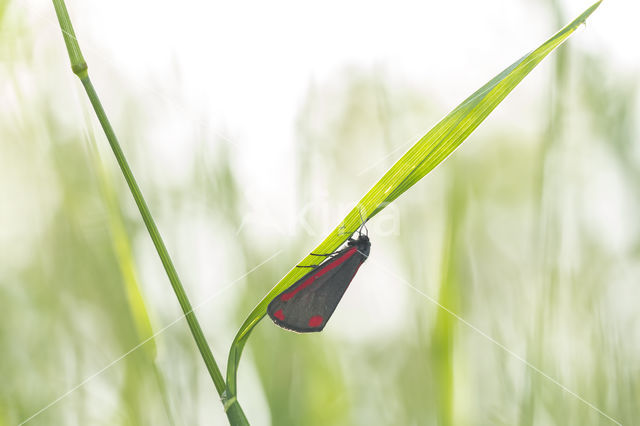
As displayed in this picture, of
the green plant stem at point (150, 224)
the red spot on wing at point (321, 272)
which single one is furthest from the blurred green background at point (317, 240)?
the green plant stem at point (150, 224)

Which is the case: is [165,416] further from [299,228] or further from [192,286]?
[299,228]

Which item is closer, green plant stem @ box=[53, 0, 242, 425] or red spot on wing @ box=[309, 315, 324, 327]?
green plant stem @ box=[53, 0, 242, 425]

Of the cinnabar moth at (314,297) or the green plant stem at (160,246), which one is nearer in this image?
the green plant stem at (160,246)

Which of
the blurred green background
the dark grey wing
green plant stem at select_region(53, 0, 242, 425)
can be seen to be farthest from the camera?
the blurred green background

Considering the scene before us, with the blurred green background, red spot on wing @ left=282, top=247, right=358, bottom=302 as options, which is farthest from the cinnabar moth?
the blurred green background

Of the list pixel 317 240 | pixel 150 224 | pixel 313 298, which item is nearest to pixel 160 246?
pixel 150 224

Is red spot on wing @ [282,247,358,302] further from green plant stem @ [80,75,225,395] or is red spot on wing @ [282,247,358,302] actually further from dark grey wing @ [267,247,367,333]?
green plant stem @ [80,75,225,395]

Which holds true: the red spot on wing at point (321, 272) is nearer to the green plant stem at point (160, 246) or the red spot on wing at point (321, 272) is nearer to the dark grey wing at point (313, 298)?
the dark grey wing at point (313, 298)
